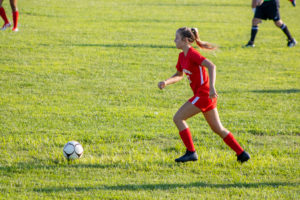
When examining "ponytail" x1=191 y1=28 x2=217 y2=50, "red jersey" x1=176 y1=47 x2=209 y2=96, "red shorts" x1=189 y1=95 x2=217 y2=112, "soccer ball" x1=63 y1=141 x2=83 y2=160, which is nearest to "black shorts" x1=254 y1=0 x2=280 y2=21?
"ponytail" x1=191 y1=28 x2=217 y2=50

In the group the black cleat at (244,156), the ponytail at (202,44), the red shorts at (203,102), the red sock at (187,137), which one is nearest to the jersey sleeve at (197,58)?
the ponytail at (202,44)

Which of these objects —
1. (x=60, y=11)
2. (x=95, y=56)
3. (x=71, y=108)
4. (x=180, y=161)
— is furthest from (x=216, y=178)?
(x=60, y=11)

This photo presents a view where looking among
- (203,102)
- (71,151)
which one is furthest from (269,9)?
(71,151)

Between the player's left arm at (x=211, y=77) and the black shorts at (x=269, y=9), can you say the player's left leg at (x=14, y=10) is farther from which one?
the player's left arm at (x=211, y=77)

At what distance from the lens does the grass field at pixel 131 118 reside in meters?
4.78

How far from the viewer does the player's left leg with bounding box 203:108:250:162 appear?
5.20 m

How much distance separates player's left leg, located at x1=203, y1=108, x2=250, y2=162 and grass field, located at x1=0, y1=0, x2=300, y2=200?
0.15 m

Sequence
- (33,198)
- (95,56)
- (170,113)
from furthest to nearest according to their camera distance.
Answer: (95,56), (170,113), (33,198)

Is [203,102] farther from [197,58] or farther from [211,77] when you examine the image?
[197,58]

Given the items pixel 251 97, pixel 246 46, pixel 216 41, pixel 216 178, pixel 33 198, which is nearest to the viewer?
pixel 33 198

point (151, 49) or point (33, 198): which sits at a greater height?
point (151, 49)

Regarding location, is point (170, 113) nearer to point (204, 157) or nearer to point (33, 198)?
point (204, 157)

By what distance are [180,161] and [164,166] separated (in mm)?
232

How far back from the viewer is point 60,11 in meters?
20.7
